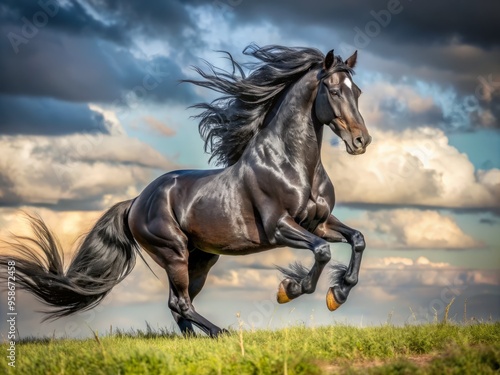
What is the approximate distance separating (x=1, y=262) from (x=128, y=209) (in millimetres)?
1907

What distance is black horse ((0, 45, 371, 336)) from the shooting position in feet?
29.9

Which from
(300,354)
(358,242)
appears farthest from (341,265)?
(300,354)

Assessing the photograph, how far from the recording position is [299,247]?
353 inches

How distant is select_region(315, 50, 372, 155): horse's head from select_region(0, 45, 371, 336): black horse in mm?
13

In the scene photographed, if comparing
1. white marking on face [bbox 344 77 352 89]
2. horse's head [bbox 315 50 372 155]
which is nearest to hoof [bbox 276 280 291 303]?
horse's head [bbox 315 50 372 155]

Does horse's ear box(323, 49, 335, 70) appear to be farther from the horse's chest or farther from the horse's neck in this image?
the horse's chest

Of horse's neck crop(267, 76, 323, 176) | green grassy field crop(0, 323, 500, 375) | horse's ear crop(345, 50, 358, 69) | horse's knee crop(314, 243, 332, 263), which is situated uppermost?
horse's ear crop(345, 50, 358, 69)

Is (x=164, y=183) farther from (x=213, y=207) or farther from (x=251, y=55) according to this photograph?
(x=251, y=55)

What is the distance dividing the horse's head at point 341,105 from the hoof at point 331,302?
1665 millimetres

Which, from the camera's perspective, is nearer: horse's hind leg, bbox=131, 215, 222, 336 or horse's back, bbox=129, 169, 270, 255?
horse's back, bbox=129, 169, 270, 255

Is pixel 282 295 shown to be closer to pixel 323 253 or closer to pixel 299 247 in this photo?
pixel 299 247

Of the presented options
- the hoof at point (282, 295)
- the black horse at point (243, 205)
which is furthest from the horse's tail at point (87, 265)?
the hoof at point (282, 295)

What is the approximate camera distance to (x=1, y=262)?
1074 cm

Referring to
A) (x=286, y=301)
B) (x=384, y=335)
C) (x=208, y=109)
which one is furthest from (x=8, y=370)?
(x=208, y=109)
